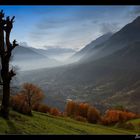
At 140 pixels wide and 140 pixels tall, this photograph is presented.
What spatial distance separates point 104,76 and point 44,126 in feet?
7.38

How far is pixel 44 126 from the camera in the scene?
4816 mm

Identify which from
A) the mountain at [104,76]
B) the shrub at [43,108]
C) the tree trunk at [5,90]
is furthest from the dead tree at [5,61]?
the shrub at [43,108]

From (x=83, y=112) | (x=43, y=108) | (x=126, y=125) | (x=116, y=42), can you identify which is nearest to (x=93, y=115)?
(x=83, y=112)

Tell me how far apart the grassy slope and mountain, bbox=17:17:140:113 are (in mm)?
570

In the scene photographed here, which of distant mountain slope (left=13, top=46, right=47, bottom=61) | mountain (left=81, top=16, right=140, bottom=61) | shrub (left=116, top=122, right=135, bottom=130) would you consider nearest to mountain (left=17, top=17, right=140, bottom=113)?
mountain (left=81, top=16, right=140, bottom=61)

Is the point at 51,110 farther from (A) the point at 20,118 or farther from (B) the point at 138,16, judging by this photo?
(B) the point at 138,16

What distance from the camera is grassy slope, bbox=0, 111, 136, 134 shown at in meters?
4.48

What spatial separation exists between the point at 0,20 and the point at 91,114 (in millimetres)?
2356

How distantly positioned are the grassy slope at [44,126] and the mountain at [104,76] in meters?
0.57

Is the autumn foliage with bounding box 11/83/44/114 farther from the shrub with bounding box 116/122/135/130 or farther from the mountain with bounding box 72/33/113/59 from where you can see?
the shrub with bounding box 116/122/135/130

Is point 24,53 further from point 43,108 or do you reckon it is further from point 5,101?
point 43,108

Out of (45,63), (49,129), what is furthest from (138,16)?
(49,129)

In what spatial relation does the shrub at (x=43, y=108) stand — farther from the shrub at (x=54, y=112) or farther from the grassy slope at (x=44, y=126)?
the grassy slope at (x=44, y=126)

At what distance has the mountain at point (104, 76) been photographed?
5.84m
